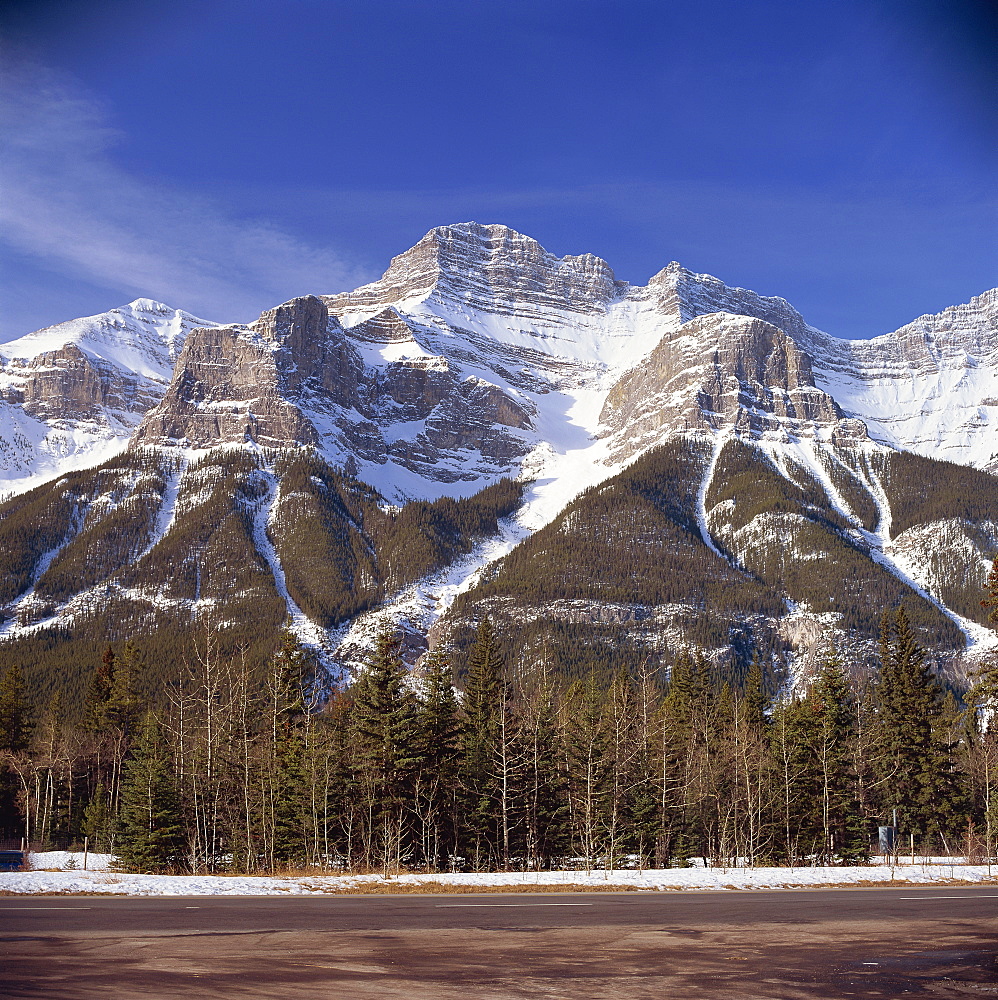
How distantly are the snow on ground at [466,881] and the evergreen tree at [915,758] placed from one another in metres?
27.5

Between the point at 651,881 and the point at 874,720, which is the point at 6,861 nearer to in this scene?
the point at 651,881

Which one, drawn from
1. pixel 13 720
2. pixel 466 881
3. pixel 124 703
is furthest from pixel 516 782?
pixel 13 720

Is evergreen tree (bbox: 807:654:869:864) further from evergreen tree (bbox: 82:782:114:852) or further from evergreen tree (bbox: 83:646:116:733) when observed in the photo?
evergreen tree (bbox: 83:646:116:733)

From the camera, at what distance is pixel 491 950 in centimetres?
1653

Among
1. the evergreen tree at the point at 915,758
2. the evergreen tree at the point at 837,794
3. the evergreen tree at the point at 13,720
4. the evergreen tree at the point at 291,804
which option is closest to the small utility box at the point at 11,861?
the evergreen tree at the point at 291,804

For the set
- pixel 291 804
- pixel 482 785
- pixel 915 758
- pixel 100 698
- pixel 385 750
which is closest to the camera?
pixel 385 750

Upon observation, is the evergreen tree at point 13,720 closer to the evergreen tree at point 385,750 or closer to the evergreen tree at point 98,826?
the evergreen tree at point 98,826

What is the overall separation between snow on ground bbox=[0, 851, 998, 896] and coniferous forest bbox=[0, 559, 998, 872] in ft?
25.3

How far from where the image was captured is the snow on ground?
89.4ft

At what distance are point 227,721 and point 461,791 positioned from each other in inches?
566

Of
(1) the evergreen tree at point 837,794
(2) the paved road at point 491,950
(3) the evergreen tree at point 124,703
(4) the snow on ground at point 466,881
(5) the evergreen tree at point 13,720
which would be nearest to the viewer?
(2) the paved road at point 491,950

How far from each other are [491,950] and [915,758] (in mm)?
55889

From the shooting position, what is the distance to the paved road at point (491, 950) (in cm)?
1370

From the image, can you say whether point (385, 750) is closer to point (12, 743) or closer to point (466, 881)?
point (466, 881)
